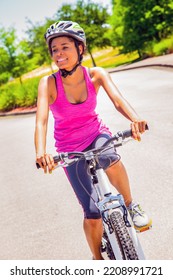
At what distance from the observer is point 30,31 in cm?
6206

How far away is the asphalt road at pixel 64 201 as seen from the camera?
3.98 meters

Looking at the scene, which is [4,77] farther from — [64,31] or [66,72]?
[64,31]

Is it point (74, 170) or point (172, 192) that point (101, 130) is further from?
point (172, 192)

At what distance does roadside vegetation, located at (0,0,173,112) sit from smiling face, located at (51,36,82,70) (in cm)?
1655

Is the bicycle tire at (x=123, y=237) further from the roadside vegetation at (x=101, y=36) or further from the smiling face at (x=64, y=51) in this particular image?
the roadside vegetation at (x=101, y=36)

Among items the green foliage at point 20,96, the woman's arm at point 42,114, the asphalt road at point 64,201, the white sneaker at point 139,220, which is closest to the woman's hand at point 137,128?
the woman's arm at point 42,114

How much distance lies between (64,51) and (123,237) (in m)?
1.50

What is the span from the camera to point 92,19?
56344 millimetres

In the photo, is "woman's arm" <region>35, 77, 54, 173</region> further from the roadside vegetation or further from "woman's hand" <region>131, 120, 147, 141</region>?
the roadside vegetation

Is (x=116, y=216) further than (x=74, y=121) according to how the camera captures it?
No

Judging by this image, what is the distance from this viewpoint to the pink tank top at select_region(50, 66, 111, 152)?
296 centimetres

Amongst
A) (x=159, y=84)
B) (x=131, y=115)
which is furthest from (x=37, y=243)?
(x=159, y=84)

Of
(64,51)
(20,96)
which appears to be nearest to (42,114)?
(64,51)
